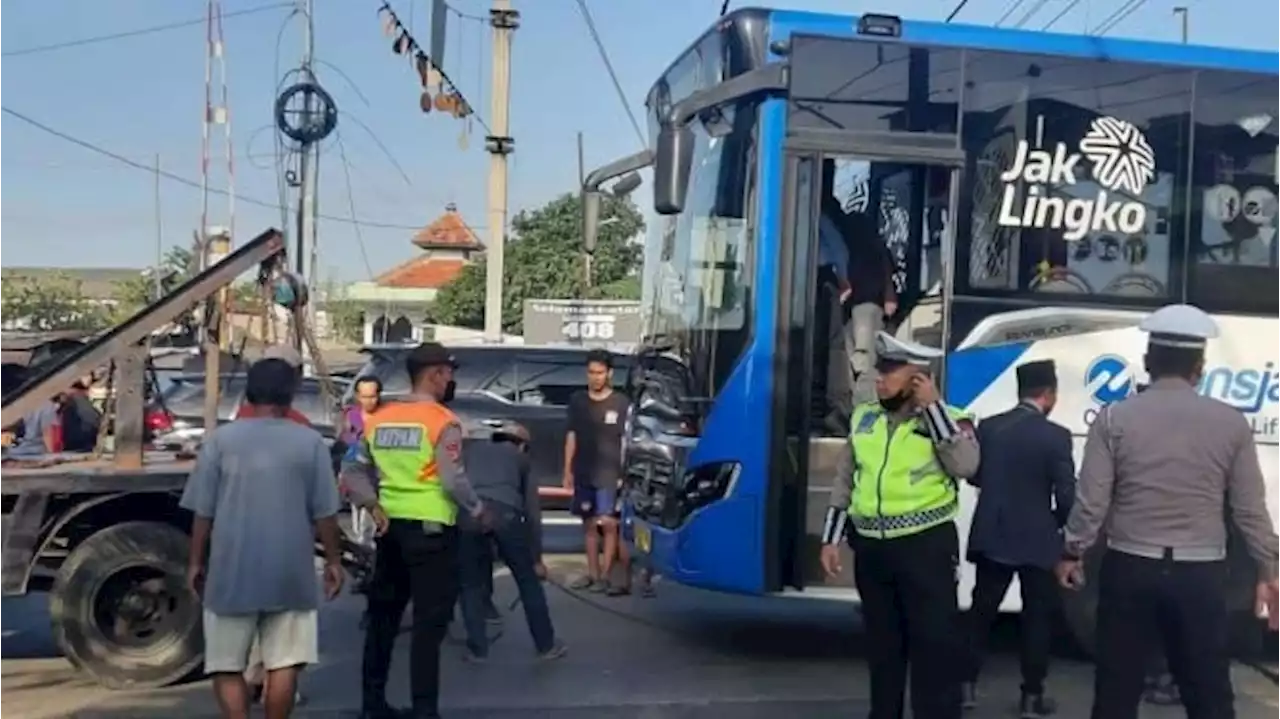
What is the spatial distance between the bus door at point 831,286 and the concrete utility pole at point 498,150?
40.4ft

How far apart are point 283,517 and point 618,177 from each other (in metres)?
4.51

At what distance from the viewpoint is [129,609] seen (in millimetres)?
8695

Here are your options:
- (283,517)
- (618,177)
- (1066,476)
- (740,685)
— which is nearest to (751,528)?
(740,685)

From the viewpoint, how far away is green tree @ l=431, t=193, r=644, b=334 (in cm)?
4309

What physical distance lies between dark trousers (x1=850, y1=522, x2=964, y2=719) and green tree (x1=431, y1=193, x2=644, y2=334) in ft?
111

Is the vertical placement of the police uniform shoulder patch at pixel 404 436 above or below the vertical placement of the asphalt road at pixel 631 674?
above

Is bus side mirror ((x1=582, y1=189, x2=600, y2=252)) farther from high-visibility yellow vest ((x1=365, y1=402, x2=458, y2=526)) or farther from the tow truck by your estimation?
high-visibility yellow vest ((x1=365, y1=402, x2=458, y2=526))

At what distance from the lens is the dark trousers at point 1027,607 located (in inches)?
316

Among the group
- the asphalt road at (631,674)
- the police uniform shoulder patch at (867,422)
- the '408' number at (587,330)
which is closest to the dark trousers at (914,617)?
the police uniform shoulder patch at (867,422)

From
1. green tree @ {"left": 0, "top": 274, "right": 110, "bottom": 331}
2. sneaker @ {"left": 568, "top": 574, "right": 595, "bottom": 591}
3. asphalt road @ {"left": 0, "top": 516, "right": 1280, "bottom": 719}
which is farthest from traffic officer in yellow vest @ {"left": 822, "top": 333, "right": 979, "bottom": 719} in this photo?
green tree @ {"left": 0, "top": 274, "right": 110, "bottom": 331}

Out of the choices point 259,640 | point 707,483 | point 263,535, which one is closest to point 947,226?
point 707,483

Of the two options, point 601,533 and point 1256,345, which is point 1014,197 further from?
point 601,533

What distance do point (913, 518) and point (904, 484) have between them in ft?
0.46

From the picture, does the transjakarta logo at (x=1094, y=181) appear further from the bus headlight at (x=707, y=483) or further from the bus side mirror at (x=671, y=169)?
the bus headlight at (x=707, y=483)
